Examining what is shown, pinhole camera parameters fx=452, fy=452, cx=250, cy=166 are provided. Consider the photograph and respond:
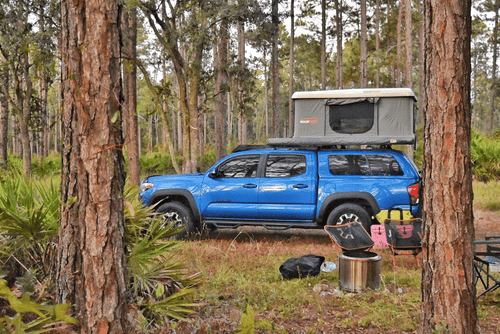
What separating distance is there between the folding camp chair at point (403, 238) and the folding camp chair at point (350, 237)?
409 millimetres

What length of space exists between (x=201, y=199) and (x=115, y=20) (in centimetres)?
606

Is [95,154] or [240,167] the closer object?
[95,154]

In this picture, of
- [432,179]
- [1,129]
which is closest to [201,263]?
[432,179]

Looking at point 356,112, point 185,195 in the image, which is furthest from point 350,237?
point 356,112

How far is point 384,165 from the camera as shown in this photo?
819cm

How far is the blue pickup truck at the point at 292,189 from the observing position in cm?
809

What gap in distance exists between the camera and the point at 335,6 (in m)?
31.2

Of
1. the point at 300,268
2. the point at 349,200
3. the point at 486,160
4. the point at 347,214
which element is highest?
the point at 486,160

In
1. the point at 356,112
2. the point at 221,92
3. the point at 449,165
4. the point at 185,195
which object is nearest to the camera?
the point at 449,165

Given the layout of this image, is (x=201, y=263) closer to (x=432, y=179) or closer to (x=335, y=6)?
(x=432, y=179)

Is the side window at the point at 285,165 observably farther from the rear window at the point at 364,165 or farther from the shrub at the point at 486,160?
the shrub at the point at 486,160

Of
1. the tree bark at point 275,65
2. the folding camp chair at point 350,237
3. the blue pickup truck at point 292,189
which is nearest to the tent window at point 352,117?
the blue pickup truck at point 292,189

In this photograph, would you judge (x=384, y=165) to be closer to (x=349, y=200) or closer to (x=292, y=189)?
(x=349, y=200)

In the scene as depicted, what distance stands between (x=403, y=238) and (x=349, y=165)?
2047 millimetres
